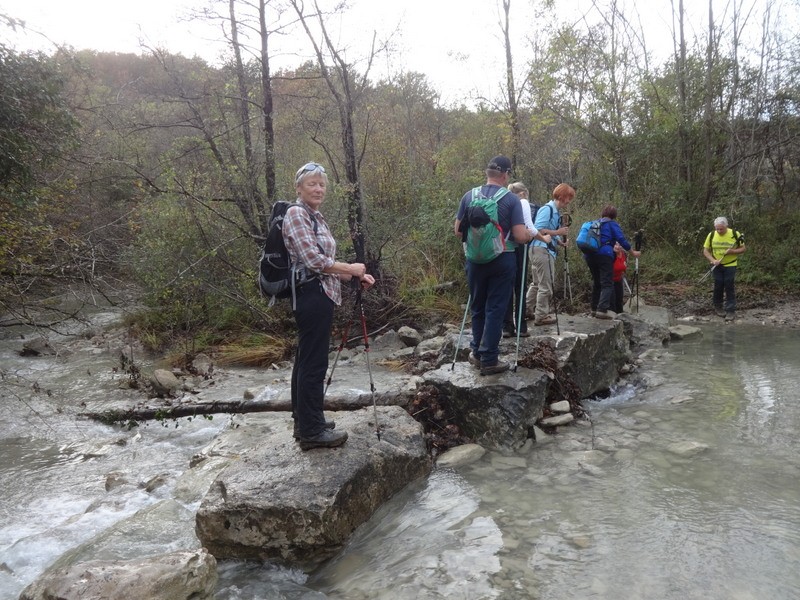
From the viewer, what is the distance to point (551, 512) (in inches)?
157

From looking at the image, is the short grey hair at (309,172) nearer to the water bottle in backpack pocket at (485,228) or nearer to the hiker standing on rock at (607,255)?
the water bottle in backpack pocket at (485,228)

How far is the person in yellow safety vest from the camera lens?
428 inches

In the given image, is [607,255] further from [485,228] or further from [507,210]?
[485,228]

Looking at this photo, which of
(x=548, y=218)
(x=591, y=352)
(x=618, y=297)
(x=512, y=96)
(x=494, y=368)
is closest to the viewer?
(x=494, y=368)

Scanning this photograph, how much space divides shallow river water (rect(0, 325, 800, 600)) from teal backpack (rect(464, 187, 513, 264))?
187 cm

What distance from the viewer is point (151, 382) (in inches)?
319

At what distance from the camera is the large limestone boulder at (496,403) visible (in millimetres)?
5242

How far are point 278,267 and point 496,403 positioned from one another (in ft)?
8.57

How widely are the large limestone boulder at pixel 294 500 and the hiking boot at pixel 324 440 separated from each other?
0.15ft

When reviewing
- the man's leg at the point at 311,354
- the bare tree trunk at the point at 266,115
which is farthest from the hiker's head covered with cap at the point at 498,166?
the bare tree trunk at the point at 266,115

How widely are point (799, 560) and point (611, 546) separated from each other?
1.03 meters

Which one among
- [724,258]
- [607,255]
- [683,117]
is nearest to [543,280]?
[607,255]

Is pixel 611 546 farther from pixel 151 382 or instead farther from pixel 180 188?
pixel 180 188

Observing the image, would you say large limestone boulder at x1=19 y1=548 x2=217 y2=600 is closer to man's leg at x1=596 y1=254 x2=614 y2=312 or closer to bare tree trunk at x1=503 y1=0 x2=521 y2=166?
man's leg at x1=596 y1=254 x2=614 y2=312
